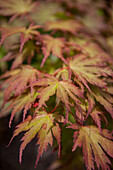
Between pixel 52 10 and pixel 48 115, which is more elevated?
pixel 52 10

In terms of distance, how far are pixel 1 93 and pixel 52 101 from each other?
1.19 feet

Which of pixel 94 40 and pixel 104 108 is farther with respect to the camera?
pixel 94 40

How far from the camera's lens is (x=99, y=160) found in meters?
0.66

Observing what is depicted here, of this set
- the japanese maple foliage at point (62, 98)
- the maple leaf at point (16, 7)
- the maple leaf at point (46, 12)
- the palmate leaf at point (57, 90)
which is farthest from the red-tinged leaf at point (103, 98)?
the maple leaf at point (46, 12)

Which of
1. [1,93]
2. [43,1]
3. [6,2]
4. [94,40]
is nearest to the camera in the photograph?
[1,93]

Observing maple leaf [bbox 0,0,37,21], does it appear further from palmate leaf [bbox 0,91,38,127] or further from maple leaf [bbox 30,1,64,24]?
palmate leaf [bbox 0,91,38,127]

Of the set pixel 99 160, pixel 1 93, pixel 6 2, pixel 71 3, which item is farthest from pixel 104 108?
pixel 71 3

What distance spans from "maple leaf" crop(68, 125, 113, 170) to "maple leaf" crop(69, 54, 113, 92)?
22cm

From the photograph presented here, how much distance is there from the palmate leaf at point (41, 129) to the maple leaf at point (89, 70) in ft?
0.78

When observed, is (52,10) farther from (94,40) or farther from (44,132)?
(44,132)

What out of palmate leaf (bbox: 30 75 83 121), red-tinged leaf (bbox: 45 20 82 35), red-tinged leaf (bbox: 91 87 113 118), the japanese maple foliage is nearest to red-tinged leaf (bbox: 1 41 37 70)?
the japanese maple foliage

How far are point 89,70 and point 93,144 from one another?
1.24 ft

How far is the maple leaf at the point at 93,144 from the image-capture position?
2.15 feet

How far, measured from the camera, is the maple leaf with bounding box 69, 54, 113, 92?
731 mm
